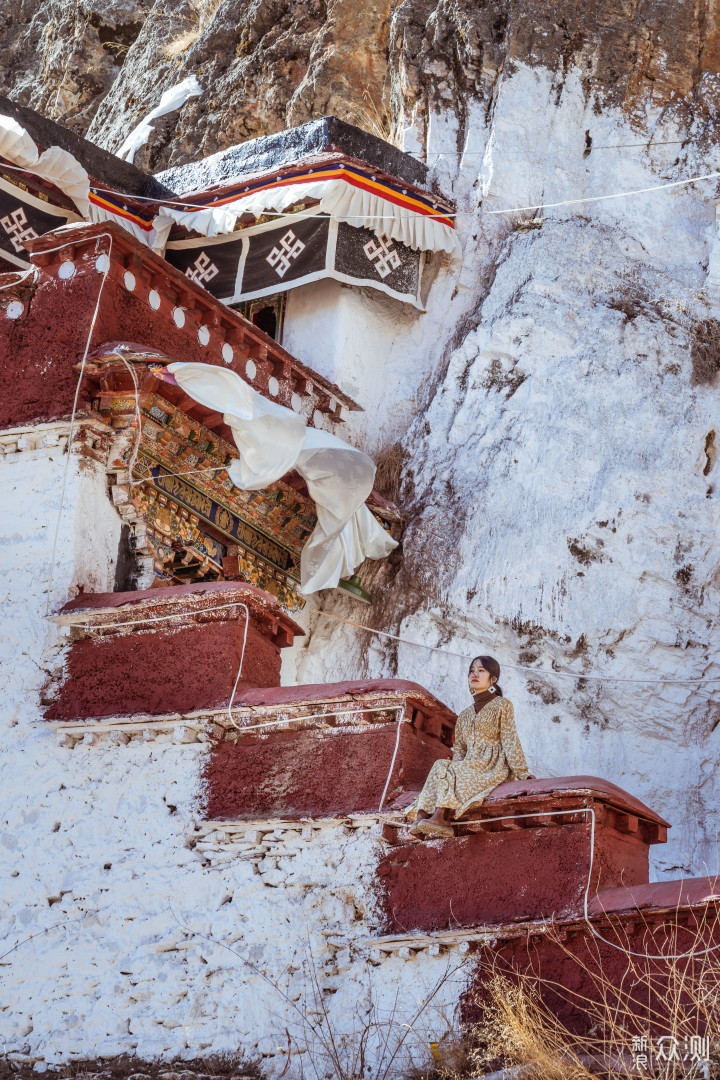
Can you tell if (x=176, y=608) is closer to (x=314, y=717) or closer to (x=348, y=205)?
(x=314, y=717)

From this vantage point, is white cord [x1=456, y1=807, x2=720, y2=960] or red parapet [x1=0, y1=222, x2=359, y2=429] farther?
red parapet [x1=0, y1=222, x2=359, y2=429]

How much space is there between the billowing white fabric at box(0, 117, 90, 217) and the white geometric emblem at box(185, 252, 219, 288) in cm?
109

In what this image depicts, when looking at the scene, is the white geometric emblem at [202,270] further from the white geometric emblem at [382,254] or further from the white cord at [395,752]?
the white cord at [395,752]

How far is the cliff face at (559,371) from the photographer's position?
966 centimetres

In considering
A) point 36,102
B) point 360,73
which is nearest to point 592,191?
point 360,73

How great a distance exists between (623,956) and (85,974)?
2905mm

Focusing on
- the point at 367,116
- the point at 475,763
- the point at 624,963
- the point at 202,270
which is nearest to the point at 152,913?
the point at 475,763

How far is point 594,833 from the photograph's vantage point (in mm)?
Answer: 6367

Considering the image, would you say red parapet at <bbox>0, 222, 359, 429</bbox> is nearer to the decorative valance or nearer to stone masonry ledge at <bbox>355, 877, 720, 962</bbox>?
the decorative valance

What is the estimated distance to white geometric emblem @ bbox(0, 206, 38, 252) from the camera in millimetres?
11258

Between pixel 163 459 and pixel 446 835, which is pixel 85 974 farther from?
pixel 163 459

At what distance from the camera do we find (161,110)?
597 inches

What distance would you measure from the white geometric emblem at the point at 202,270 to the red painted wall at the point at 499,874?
21.9ft

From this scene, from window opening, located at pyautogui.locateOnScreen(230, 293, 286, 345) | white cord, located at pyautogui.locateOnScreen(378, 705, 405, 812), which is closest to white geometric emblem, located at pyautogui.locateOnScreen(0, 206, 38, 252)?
window opening, located at pyautogui.locateOnScreen(230, 293, 286, 345)
